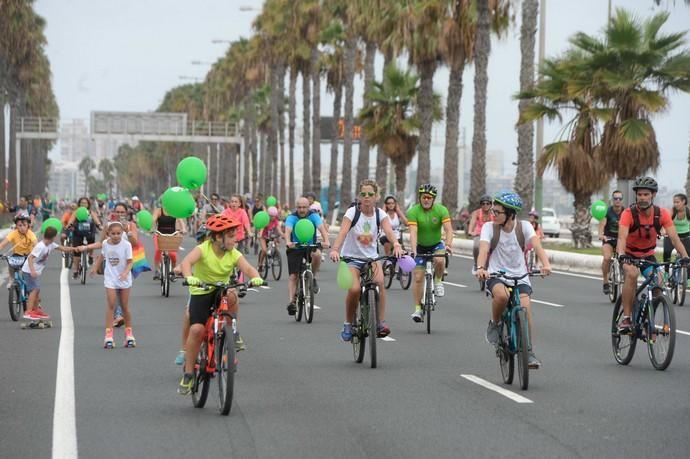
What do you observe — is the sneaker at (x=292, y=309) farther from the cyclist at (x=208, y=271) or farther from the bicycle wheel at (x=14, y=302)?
the cyclist at (x=208, y=271)

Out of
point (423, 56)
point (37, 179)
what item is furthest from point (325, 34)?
point (37, 179)

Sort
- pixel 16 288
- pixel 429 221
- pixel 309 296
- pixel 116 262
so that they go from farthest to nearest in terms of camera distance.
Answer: pixel 309 296, pixel 16 288, pixel 429 221, pixel 116 262

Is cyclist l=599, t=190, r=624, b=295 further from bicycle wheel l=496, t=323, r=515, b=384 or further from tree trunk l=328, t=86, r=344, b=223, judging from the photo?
tree trunk l=328, t=86, r=344, b=223

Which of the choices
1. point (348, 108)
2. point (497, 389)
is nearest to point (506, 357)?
point (497, 389)

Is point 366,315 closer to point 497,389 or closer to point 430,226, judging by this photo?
point 497,389

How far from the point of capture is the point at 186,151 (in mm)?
153750

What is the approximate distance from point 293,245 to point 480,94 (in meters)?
25.9

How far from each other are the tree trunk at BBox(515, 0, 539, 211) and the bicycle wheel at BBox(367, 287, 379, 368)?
25161 mm

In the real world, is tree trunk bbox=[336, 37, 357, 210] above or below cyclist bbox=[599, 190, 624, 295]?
above

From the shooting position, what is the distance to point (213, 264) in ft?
32.2

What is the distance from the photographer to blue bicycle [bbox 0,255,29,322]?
55.3 ft

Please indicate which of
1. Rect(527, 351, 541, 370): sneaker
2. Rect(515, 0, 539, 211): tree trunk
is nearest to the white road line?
Rect(527, 351, 541, 370): sneaker

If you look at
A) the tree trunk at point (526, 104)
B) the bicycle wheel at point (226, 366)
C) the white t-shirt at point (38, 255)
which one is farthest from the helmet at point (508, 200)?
the tree trunk at point (526, 104)

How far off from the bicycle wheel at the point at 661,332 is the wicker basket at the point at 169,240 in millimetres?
11199
